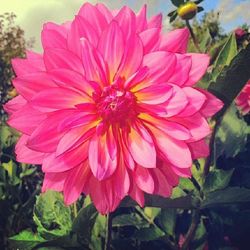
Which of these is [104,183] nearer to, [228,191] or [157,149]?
[157,149]

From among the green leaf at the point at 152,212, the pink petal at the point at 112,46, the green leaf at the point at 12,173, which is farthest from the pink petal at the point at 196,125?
the green leaf at the point at 12,173

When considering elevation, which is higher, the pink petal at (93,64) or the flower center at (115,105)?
the pink petal at (93,64)

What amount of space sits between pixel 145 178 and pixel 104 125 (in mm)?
83

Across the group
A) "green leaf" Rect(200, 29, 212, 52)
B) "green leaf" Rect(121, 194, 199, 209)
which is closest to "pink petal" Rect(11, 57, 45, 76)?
"green leaf" Rect(121, 194, 199, 209)

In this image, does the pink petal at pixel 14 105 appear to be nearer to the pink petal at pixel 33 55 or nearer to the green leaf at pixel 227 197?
the pink petal at pixel 33 55

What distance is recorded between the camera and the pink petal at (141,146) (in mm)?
603

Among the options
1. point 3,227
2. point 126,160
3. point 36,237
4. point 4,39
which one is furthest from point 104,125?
point 4,39

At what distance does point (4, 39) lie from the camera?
15.1m

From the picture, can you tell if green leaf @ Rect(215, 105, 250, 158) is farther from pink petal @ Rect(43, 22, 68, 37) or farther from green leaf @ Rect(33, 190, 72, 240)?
pink petal @ Rect(43, 22, 68, 37)

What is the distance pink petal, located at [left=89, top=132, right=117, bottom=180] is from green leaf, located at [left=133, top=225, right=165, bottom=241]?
0.26 metres

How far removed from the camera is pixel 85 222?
813 millimetres

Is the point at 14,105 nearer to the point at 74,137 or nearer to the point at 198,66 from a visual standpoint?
the point at 74,137

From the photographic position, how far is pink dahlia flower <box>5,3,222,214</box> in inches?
23.6

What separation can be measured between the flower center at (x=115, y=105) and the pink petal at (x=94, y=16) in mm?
74
